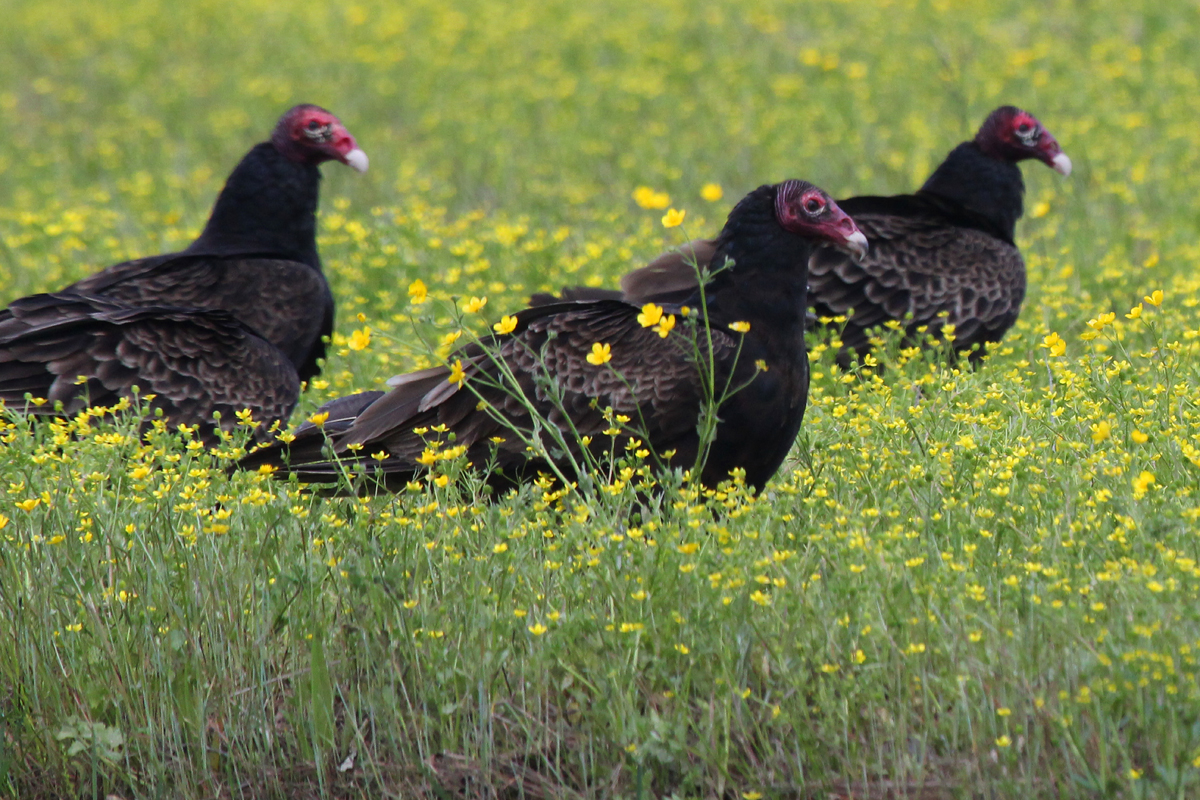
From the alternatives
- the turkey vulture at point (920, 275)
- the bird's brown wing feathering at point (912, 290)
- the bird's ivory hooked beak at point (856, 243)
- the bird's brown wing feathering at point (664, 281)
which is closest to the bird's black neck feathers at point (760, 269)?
the bird's ivory hooked beak at point (856, 243)

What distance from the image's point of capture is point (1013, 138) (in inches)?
289

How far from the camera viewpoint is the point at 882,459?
4605mm

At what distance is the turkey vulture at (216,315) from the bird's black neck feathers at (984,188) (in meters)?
2.80

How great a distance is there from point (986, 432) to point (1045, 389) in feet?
1.46

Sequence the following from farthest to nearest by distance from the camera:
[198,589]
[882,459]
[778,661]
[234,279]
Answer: [234,279] < [882,459] < [198,589] < [778,661]

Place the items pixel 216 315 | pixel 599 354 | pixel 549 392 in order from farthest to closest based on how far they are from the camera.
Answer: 1. pixel 216 315
2. pixel 549 392
3. pixel 599 354

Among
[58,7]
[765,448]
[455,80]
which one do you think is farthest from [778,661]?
[58,7]

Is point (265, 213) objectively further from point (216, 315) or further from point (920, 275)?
point (920, 275)

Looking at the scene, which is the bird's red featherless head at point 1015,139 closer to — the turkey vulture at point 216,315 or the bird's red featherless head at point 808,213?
the bird's red featherless head at point 808,213

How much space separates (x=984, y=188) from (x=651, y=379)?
3.13 meters

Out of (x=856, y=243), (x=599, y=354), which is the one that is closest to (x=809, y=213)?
(x=856, y=243)

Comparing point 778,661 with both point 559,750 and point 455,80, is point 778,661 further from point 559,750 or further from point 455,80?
point 455,80

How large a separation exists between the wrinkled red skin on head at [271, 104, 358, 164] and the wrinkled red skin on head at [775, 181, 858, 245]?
10.1 feet

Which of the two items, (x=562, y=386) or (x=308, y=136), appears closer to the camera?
(x=562, y=386)
